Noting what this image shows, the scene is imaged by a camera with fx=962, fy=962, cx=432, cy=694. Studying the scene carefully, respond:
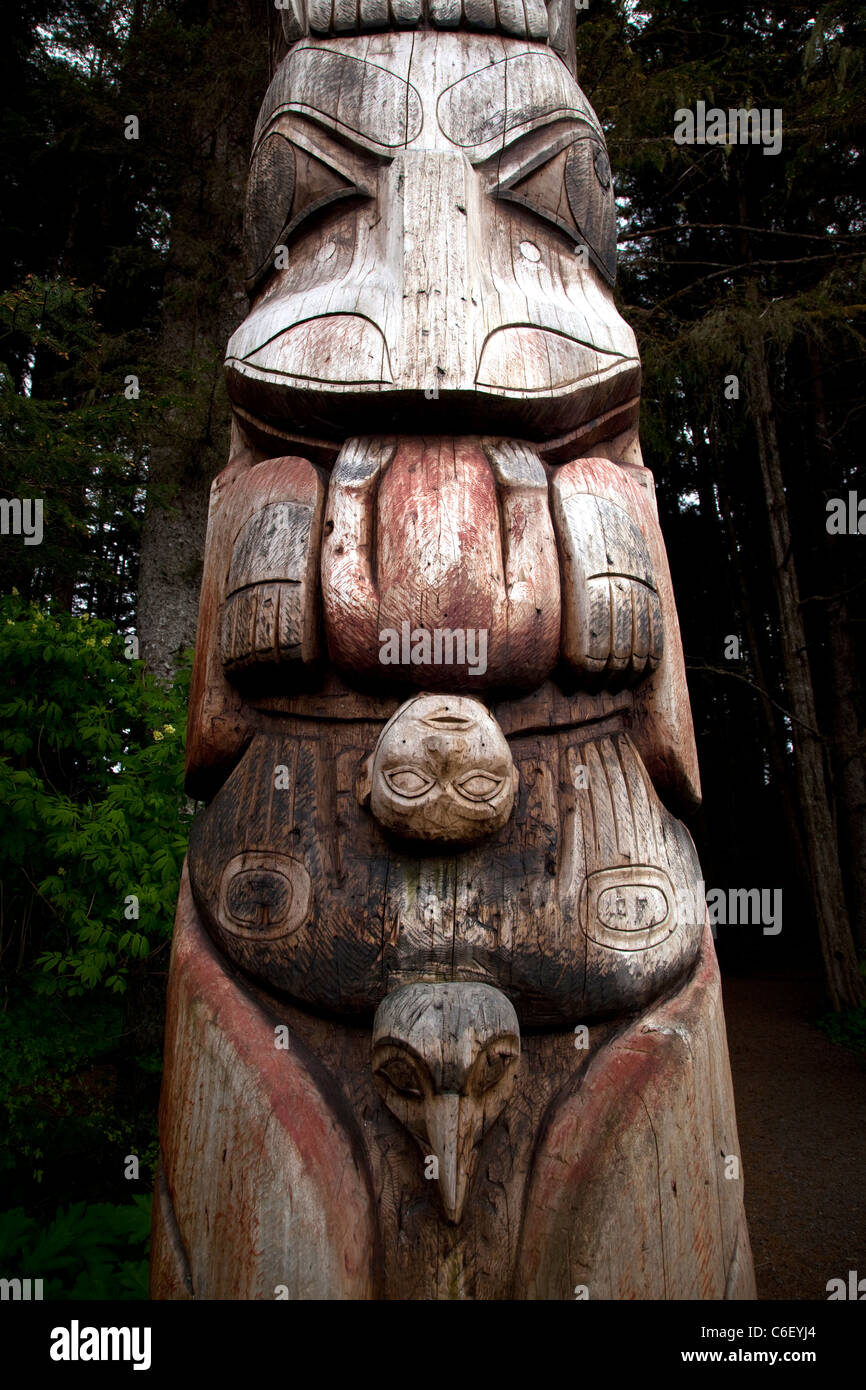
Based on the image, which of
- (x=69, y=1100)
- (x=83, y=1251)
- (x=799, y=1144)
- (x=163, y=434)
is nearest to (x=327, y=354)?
(x=83, y=1251)

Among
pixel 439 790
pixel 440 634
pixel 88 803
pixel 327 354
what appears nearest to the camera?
pixel 439 790

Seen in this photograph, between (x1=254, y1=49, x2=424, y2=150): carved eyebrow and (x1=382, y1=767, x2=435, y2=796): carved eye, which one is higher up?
(x1=254, y1=49, x2=424, y2=150): carved eyebrow

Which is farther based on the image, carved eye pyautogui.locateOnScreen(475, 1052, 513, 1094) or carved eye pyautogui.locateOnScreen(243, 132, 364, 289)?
carved eye pyautogui.locateOnScreen(243, 132, 364, 289)

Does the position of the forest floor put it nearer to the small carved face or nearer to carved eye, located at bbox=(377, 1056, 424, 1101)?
carved eye, located at bbox=(377, 1056, 424, 1101)

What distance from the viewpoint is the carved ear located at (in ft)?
7.11

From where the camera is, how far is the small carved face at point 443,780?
78.9 inches

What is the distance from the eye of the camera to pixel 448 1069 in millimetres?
1833

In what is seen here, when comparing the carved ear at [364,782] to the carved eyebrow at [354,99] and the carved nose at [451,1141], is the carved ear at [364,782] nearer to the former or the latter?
the carved nose at [451,1141]

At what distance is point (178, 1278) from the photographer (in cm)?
200

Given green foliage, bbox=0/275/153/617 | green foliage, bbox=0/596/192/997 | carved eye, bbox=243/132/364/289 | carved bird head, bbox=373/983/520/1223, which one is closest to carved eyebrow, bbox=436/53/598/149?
carved eye, bbox=243/132/364/289

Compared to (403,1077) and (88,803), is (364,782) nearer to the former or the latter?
(403,1077)

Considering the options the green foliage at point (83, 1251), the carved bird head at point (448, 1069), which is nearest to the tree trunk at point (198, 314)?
the green foliage at point (83, 1251)

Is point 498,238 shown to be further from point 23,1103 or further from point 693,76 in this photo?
point 693,76

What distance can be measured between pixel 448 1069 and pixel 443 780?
56 centimetres
